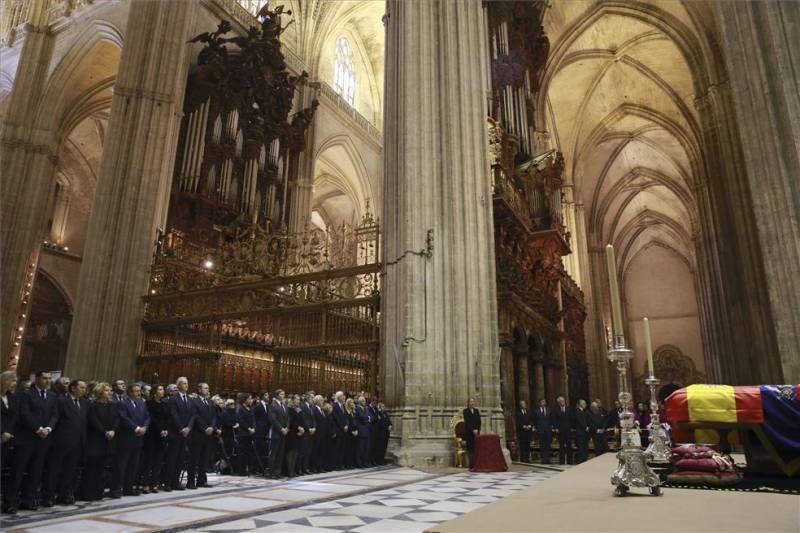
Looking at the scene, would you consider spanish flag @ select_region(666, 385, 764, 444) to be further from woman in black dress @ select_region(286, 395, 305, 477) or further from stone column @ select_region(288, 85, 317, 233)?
stone column @ select_region(288, 85, 317, 233)

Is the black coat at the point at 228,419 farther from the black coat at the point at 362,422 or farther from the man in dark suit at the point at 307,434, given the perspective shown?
the black coat at the point at 362,422

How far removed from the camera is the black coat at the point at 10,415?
14.1ft

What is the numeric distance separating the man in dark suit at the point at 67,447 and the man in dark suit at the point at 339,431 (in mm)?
3422

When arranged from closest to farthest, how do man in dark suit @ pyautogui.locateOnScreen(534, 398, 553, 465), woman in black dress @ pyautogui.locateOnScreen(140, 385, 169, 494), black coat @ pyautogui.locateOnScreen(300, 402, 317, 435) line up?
woman in black dress @ pyautogui.locateOnScreen(140, 385, 169, 494) → black coat @ pyautogui.locateOnScreen(300, 402, 317, 435) → man in dark suit @ pyautogui.locateOnScreen(534, 398, 553, 465)

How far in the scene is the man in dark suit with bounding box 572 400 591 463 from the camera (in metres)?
10.1

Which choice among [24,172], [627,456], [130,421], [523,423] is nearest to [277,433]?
[130,421]

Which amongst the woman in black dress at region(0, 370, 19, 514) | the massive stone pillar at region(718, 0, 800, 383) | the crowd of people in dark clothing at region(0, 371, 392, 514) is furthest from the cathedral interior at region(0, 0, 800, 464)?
the woman in black dress at region(0, 370, 19, 514)

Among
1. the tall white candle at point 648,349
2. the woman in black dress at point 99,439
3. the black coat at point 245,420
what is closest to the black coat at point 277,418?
the black coat at point 245,420

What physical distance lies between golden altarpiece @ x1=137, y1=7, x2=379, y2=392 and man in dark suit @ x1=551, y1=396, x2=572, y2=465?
3802mm

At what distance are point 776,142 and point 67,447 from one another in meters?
10.2

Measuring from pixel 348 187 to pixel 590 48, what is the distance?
11732mm

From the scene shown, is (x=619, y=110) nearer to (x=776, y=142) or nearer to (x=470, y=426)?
(x=776, y=142)

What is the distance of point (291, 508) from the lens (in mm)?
4477

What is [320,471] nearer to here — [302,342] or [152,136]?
[302,342]
